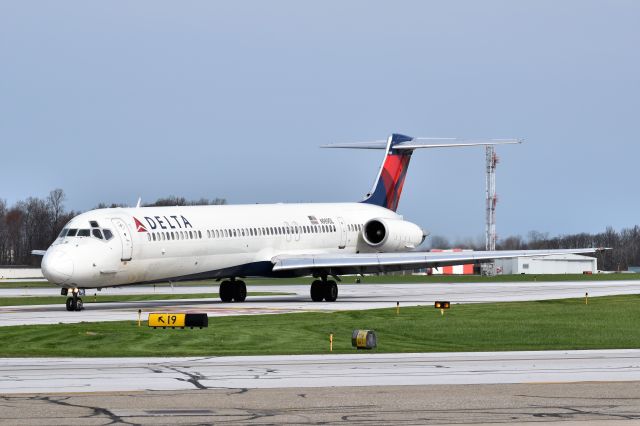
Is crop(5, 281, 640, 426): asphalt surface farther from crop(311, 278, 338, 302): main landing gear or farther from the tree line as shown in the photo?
the tree line

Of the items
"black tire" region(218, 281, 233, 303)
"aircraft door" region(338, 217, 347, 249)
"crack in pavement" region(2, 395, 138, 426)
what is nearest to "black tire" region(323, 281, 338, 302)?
"black tire" region(218, 281, 233, 303)

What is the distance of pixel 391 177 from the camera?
59.1 m

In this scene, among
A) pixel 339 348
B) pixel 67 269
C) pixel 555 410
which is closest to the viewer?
pixel 555 410

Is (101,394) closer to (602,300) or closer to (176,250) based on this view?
(176,250)

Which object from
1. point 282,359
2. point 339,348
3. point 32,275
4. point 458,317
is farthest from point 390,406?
point 32,275

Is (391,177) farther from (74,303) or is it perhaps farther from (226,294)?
(74,303)

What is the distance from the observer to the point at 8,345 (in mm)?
27781

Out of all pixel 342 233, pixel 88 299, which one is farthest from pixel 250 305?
pixel 88 299

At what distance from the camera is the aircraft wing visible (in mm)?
48219

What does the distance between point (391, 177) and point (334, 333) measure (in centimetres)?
2891

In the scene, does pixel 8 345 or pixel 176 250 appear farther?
pixel 176 250

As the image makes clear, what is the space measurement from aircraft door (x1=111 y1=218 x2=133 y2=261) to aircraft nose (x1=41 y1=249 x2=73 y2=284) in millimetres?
2087

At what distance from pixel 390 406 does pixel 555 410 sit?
87.2 inches

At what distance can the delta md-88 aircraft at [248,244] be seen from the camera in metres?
41.2
